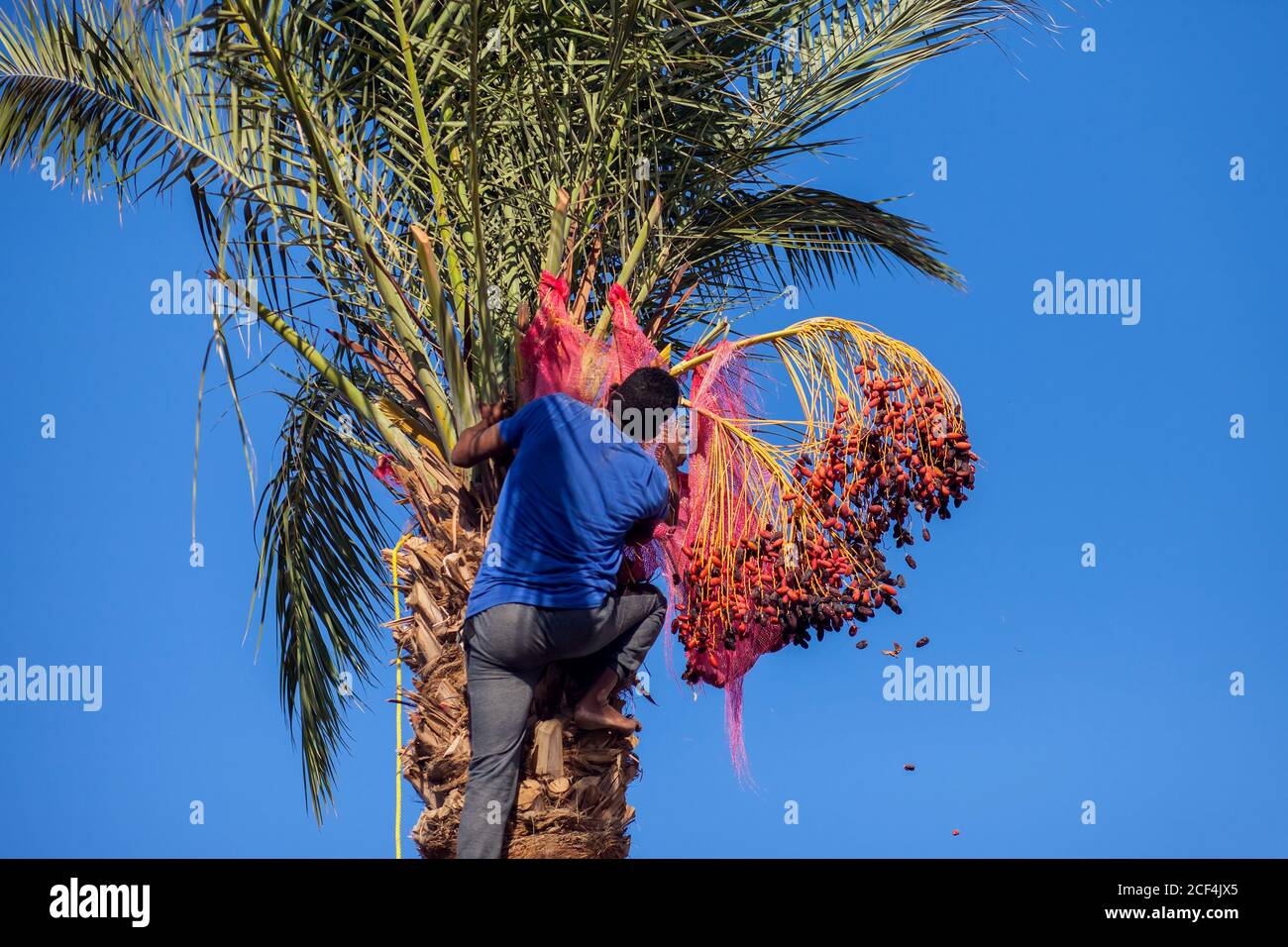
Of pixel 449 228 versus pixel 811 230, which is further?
pixel 811 230

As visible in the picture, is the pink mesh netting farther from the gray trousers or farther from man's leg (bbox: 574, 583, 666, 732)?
the gray trousers

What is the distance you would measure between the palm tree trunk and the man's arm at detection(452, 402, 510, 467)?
0.38 m

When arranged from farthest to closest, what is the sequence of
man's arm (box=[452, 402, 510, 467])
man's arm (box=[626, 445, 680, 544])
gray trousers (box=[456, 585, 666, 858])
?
1. man's arm (box=[626, 445, 680, 544])
2. man's arm (box=[452, 402, 510, 467])
3. gray trousers (box=[456, 585, 666, 858])

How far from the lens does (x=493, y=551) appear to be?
6707mm

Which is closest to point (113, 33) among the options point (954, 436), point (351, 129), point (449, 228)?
point (351, 129)

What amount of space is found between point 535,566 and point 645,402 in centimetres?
87

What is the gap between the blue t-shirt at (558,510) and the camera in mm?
6625

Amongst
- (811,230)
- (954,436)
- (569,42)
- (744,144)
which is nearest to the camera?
(954,436)

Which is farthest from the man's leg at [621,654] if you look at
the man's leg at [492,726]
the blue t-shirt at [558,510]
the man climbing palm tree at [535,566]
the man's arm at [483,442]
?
the man's arm at [483,442]

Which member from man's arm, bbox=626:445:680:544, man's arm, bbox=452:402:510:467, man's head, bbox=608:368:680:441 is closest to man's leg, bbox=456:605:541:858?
man's arm, bbox=452:402:510:467

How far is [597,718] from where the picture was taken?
6965mm

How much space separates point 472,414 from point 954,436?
2.04 m

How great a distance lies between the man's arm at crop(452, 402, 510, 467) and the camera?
265 inches

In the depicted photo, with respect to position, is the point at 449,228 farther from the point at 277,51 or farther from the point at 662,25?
the point at 662,25
